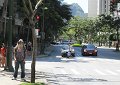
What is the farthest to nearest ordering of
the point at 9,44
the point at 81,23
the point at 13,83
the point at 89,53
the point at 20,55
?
the point at 81,23
the point at 89,53
the point at 9,44
the point at 20,55
the point at 13,83

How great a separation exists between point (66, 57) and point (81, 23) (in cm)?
11165

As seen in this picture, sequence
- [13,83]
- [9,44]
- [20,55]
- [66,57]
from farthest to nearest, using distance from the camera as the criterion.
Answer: [66,57] < [9,44] < [20,55] < [13,83]

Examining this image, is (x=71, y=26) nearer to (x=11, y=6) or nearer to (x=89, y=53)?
(x=89, y=53)

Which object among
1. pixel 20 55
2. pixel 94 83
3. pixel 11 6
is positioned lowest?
pixel 94 83

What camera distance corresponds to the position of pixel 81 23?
529ft

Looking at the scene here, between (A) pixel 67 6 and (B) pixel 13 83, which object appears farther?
(A) pixel 67 6

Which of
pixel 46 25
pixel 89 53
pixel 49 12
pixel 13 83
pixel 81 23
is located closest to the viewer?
pixel 13 83

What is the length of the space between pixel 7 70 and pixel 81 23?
451 feet

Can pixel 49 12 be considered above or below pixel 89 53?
above

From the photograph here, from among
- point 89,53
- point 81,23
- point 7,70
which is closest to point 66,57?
point 89,53

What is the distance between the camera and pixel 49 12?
62.4 metres

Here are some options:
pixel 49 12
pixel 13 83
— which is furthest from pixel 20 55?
pixel 49 12

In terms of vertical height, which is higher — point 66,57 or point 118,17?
point 118,17

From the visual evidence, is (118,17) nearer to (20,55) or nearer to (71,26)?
(20,55)
